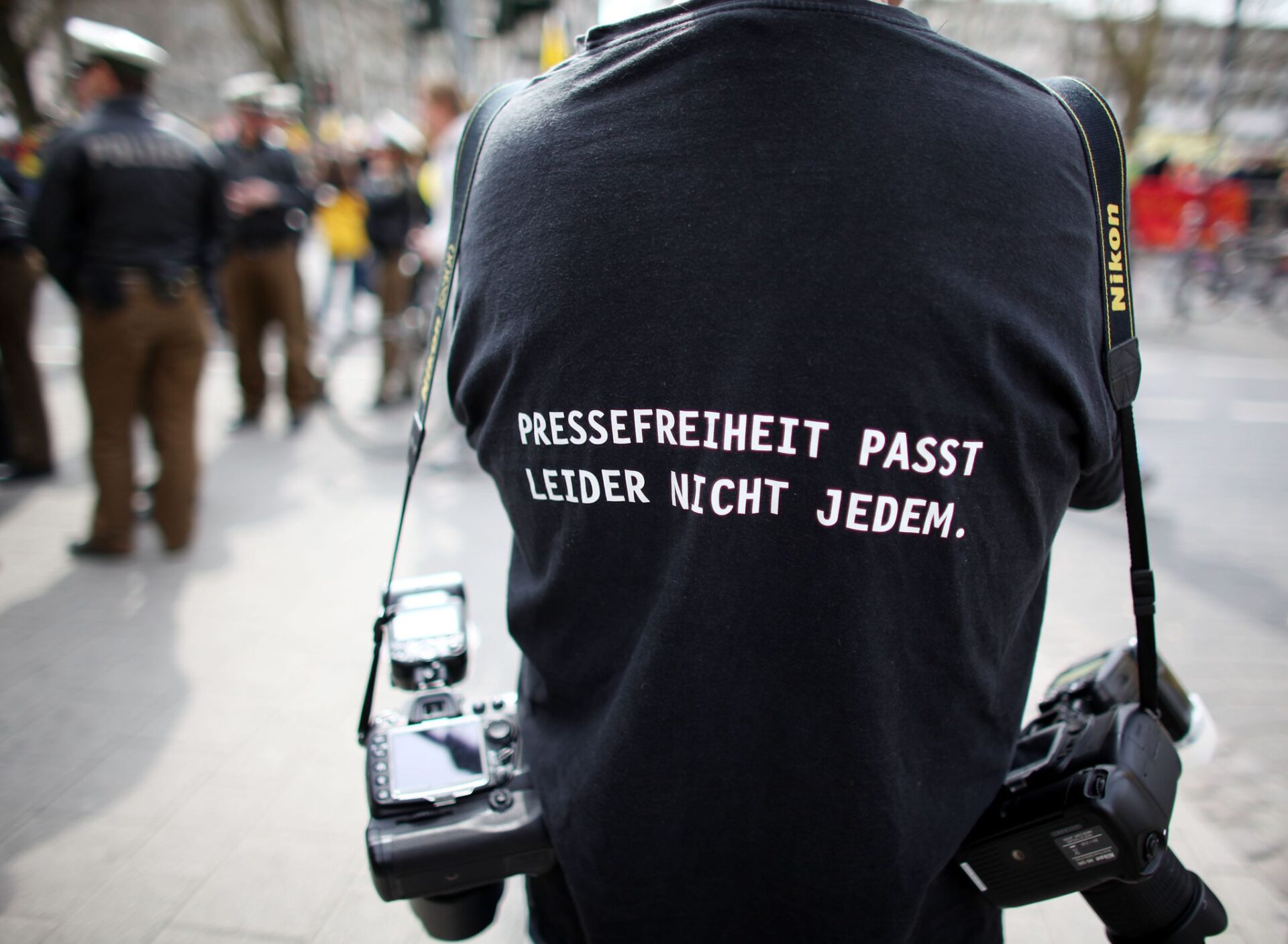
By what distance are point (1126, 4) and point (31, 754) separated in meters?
26.3

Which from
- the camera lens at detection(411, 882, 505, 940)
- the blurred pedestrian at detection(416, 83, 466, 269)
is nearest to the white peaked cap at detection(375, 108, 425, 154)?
the blurred pedestrian at detection(416, 83, 466, 269)

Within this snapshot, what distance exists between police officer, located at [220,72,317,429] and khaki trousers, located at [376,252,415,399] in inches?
22.3

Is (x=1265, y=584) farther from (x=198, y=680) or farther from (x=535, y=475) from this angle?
(x=198, y=680)

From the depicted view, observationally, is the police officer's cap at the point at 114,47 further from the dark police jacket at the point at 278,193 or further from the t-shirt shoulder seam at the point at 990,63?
the t-shirt shoulder seam at the point at 990,63

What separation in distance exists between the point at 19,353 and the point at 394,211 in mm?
2959

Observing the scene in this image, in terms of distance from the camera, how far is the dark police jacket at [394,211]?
22.8 ft

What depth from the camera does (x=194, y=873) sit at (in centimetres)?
238

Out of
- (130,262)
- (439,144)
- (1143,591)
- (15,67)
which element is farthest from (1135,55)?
(15,67)

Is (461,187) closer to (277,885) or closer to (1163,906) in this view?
(1163,906)

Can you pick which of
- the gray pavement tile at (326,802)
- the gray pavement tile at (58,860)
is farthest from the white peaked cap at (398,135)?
the gray pavement tile at (58,860)

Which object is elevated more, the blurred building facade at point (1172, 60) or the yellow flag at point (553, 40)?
the blurred building facade at point (1172, 60)

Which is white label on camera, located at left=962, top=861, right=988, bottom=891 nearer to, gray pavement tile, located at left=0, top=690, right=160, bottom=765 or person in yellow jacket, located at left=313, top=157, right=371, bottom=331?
gray pavement tile, located at left=0, top=690, right=160, bottom=765

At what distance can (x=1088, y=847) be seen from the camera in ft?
3.59

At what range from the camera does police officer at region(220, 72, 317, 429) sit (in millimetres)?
6020
